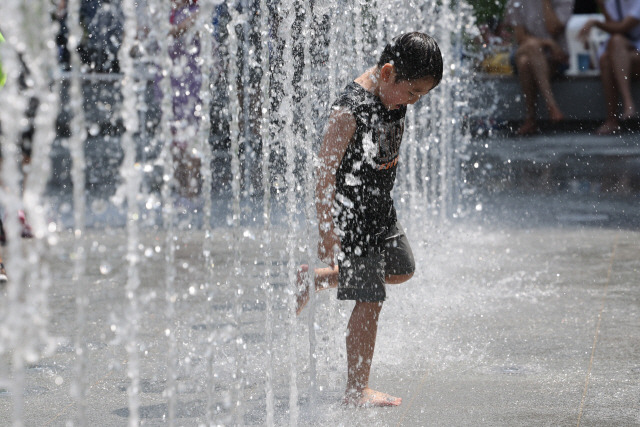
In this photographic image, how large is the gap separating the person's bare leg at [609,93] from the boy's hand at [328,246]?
801cm

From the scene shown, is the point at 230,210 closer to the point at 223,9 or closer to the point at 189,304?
the point at 223,9

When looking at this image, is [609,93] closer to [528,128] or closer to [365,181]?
[528,128]

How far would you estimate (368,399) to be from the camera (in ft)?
10.8

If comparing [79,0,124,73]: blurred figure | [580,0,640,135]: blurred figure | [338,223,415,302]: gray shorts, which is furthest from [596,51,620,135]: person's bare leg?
[338,223,415,302]: gray shorts

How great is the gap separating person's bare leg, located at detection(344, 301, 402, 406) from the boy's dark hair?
0.75 metres

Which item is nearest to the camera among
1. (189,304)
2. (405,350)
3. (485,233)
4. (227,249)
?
(405,350)

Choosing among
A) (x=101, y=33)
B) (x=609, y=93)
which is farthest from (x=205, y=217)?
(x=101, y=33)

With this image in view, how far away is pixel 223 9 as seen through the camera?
8.76 metres

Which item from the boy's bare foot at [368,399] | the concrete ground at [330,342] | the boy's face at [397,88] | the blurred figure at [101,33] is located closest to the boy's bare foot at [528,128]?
the blurred figure at [101,33]

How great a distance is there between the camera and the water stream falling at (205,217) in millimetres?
2242

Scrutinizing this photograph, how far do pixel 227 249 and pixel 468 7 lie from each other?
682 cm

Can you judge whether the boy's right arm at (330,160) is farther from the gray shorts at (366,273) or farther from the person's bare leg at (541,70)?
the person's bare leg at (541,70)

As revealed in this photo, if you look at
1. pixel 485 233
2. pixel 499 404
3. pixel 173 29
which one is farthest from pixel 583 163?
pixel 499 404

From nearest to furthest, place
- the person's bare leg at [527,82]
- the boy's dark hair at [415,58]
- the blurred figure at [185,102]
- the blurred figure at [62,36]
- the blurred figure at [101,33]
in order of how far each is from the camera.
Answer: the boy's dark hair at [415,58]
the blurred figure at [185,102]
the blurred figure at [62,36]
the person's bare leg at [527,82]
the blurred figure at [101,33]
